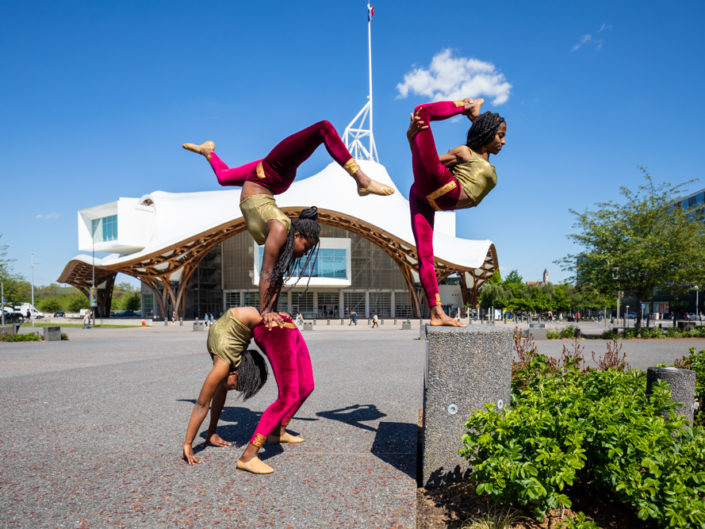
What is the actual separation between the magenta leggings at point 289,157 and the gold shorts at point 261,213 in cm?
15

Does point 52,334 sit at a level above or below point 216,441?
below

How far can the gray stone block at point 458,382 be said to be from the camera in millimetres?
3303

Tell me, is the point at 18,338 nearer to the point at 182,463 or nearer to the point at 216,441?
the point at 216,441

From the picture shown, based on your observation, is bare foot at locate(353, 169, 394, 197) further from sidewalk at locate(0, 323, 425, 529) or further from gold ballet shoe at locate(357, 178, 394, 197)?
sidewalk at locate(0, 323, 425, 529)

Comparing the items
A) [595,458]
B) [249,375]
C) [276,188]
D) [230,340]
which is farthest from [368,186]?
[595,458]

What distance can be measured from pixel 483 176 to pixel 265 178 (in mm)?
1824

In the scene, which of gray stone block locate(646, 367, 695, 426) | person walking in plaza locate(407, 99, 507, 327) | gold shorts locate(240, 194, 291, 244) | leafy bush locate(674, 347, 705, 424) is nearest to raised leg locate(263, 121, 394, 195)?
gold shorts locate(240, 194, 291, 244)

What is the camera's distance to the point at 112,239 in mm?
50469

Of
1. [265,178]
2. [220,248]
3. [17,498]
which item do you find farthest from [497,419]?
[220,248]

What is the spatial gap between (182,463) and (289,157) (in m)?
2.74

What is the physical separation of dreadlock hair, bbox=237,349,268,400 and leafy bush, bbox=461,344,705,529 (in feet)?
6.25

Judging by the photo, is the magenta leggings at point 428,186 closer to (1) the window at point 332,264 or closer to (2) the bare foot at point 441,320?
(2) the bare foot at point 441,320

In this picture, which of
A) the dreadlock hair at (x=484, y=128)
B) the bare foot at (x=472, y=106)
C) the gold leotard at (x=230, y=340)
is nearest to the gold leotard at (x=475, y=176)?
the dreadlock hair at (x=484, y=128)

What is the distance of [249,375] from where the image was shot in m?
3.97
